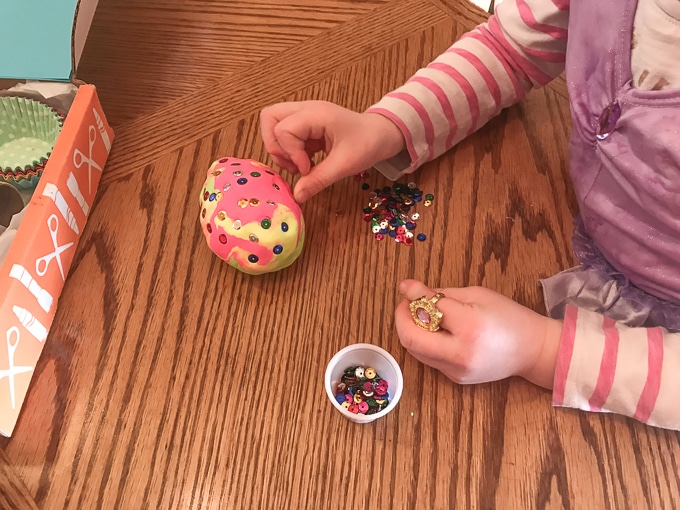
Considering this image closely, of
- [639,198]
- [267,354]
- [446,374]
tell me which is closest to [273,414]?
[267,354]

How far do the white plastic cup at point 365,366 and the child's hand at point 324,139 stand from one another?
7.0 inches

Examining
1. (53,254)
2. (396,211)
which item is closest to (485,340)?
(396,211)

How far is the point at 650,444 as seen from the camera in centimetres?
53

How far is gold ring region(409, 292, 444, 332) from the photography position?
1.79 ft

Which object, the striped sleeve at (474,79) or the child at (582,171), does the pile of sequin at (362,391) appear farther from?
the striped sleeve at (474,79)

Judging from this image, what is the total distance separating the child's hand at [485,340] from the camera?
1.73ft

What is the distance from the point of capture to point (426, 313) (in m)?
0.55

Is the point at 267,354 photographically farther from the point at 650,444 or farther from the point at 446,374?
the point at 650,444

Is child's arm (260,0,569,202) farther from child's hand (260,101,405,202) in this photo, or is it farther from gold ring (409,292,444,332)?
gold ring (409,292,444,332)

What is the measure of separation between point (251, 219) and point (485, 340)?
256mm

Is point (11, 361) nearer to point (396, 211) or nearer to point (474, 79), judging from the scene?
point (396, 211)

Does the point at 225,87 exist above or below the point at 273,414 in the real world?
above

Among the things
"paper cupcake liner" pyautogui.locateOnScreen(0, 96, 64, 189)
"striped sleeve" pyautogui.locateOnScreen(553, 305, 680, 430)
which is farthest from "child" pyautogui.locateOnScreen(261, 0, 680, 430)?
"paper cupcake liner" pyautogui.locateOnScreen(0, 96, 64, 189)

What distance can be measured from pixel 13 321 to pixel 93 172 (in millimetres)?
204
